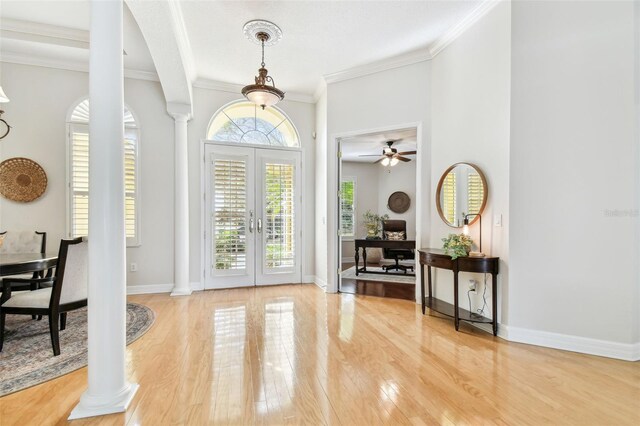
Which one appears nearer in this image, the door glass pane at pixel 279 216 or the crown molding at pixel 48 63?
the crown molding at pixel 48 63

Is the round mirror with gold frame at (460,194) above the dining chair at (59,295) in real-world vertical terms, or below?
above

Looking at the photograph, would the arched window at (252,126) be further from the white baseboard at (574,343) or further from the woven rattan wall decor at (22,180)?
the white baseboard at (574,343)

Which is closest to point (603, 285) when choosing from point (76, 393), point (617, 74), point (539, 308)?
point (539, 308)

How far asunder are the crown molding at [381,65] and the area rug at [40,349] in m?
4.19

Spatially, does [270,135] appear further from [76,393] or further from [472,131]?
[76,393]

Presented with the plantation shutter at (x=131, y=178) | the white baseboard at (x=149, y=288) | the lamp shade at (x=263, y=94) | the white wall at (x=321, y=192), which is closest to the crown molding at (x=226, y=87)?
the white wall at (x=321, y=192)

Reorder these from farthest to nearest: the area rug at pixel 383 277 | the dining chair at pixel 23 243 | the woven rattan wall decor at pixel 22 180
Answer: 1. the area rug at pixel 383 277
2. the woven rattan wall decor at pixel 22 180
3. the dining chair at pixel 23 243

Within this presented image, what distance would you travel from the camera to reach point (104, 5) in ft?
6.23

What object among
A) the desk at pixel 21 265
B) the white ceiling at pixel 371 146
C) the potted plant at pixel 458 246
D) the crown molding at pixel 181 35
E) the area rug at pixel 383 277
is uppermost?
the crown molding at pixel 181 35

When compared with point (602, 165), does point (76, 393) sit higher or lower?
lower

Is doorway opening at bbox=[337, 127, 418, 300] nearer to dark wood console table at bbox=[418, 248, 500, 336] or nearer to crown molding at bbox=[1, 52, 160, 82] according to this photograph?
dark wood console table at bbox=[418, 248, 500, 336]

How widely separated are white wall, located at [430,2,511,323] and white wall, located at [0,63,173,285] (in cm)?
398

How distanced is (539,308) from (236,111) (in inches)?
196

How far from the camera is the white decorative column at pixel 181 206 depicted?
4590 mm
